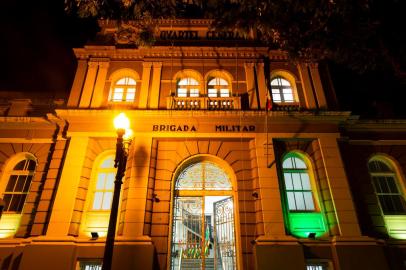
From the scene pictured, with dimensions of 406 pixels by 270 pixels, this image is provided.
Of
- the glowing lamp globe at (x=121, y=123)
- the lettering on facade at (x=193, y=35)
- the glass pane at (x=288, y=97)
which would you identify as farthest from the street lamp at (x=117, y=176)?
the glass pane at (x=288, y=97)

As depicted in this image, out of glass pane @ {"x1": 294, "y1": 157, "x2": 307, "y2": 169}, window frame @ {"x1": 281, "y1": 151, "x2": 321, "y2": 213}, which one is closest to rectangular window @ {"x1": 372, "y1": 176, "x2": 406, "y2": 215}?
window frame @ {"x1": 281, "y1": 151, "x2": 321, "y2": 213}

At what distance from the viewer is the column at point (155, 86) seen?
42.8ft

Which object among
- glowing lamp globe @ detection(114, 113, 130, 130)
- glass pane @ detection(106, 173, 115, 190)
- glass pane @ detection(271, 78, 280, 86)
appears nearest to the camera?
glowing lamp globe @ detection(114, 113, 130, 130)

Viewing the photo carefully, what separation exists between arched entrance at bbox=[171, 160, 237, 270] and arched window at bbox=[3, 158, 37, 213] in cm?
676

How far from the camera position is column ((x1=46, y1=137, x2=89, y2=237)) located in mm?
10452

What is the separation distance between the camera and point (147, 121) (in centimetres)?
1248

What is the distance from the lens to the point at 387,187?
1311cm

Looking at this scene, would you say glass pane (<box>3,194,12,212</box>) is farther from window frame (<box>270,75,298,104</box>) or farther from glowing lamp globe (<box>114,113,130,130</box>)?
window frame (<box>270,75,298,104</box>)

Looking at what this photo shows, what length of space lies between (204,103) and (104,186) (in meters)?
5.73

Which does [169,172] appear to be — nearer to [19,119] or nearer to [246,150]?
[246,150]

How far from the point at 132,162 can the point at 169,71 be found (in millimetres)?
5099

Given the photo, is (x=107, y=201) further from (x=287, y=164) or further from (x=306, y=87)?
(x=306, y=87)

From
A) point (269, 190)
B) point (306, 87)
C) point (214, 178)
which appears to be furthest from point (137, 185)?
point (306, 87)

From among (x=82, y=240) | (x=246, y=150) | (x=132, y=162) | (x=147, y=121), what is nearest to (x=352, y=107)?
(x=246, y=150)
